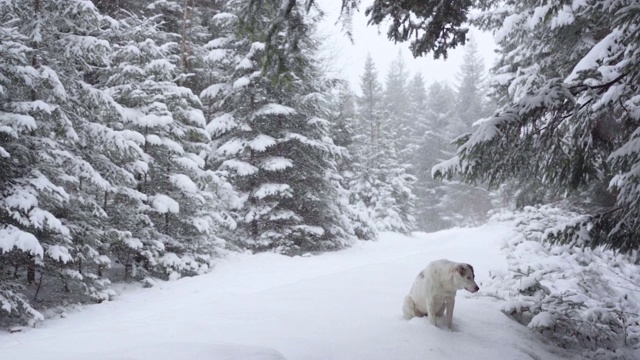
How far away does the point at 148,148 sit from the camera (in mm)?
10102

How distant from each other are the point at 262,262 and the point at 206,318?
21.1ft

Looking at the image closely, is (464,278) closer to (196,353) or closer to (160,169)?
(196,353)

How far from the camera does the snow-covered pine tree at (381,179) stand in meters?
25.5

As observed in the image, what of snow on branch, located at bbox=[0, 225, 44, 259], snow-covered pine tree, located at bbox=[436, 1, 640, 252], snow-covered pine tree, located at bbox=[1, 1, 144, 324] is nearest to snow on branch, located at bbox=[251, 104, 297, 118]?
snow-covered pine tree, located at bbox=[1, 1, 144, 324]

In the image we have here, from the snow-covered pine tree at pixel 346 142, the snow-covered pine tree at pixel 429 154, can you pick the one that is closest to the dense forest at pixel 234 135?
the snow-covered pine tree at pixel 346 142

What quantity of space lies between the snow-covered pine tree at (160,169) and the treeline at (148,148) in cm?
5

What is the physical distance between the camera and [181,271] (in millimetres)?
9984

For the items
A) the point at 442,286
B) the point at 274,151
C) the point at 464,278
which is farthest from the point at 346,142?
the point at 464,278

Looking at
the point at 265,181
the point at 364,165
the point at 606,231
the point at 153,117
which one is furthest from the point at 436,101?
the point at 606,231

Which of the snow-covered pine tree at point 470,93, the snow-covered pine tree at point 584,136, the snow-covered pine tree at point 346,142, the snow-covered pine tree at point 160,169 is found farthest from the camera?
the snow-covered pine tree at point 470,93

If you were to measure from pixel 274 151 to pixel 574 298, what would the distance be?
34.4ft

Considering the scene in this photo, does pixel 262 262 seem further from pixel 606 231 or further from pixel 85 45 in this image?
pixel 606 231

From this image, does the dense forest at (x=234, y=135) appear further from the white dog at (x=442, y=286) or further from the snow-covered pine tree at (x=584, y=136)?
the white dog at (x=442, y=286)

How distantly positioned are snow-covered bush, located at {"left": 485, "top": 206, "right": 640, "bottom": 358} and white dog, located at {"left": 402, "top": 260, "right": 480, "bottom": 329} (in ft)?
4.21
